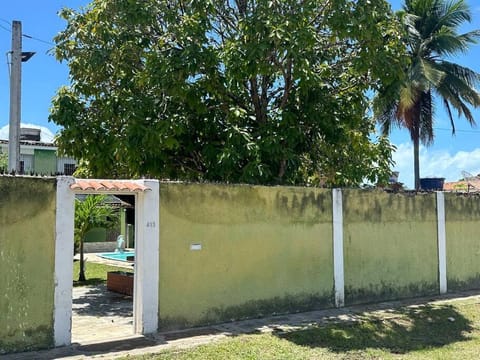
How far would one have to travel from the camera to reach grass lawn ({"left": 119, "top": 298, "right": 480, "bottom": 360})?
7.09m

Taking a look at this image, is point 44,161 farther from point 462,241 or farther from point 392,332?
point 392,332

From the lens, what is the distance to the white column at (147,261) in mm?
7900

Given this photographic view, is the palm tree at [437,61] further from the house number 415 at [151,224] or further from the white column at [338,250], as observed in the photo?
the house number 415 at [151,224]

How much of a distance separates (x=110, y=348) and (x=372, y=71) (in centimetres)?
706

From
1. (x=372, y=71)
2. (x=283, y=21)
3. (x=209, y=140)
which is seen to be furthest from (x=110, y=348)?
(x=372, y=71)

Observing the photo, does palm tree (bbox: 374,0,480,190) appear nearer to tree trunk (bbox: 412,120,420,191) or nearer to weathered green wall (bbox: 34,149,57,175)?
tree trunk (bbox: 412,120,420,191)

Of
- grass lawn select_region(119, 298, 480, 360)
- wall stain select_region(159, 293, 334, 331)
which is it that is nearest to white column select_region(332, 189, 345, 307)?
wall stain select_region(159, 293, 334, 331)

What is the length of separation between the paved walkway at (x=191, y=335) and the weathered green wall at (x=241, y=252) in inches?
10.8

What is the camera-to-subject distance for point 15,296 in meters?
6.89

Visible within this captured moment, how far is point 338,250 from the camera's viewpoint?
10453 mm

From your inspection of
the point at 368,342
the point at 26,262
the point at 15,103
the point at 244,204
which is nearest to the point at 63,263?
the point at 26,262

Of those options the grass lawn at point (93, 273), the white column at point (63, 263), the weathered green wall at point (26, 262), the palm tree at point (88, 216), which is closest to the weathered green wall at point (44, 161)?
the grass lawn at point (93, 273)

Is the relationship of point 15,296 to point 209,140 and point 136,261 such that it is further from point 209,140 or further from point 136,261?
point 209,140

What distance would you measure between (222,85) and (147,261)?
4.11m
